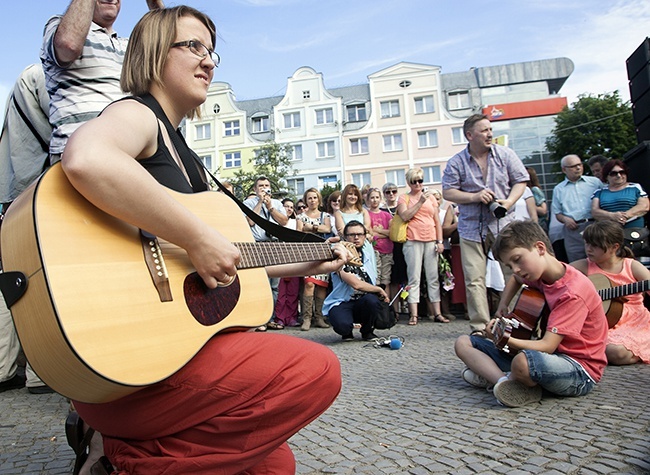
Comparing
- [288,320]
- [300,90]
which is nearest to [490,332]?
[288,320]

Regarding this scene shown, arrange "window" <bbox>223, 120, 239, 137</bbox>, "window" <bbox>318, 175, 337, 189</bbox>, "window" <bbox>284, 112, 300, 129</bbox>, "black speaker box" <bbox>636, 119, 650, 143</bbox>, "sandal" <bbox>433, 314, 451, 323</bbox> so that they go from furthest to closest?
"window" <bbox>223, 120, 239, 137</bbox>
"window" <bbox>284, 112, 300, 129</bbox>
"window" <bbox>318, 175, 337, 189</bbox>
"sandal" <bbox>433, 314, 451, 323</bbox>
"black speaker box" <bbox>636, 119, 650, 143</bbox>

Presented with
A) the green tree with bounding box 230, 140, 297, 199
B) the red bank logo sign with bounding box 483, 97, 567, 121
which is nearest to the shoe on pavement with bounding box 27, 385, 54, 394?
the green tree with bounding box 230, 140, 297, 199

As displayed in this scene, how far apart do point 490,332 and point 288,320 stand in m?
5.91

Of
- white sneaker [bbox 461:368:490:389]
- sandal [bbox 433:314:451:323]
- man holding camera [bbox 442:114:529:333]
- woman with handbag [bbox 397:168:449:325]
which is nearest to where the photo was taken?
white sneaker [bbox 461:368:490:389]

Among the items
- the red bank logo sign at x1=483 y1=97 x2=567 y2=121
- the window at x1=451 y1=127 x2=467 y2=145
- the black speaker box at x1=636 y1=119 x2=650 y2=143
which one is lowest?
the black speaker box at x1=636 y1=119 x2=650 y2=143

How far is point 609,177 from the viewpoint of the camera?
7.18m

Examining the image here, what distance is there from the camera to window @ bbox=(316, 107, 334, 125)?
4934 centimetres

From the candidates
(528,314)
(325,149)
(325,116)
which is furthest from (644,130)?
(325,116)

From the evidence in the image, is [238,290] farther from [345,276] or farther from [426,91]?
[426,91]

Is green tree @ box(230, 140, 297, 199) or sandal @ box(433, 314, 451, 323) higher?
green tree @ box(230, 140, 297, 199)

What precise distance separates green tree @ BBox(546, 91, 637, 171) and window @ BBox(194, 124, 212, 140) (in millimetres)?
30861

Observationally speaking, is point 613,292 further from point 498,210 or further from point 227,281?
point 227,281

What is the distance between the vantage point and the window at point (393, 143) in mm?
46156

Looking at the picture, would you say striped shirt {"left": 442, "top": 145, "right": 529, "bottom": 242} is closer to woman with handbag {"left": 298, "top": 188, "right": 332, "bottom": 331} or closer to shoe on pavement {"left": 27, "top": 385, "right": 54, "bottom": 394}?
woman with handbag {"left": 298, "top": 188, "right": 332, "bottom": 331}
